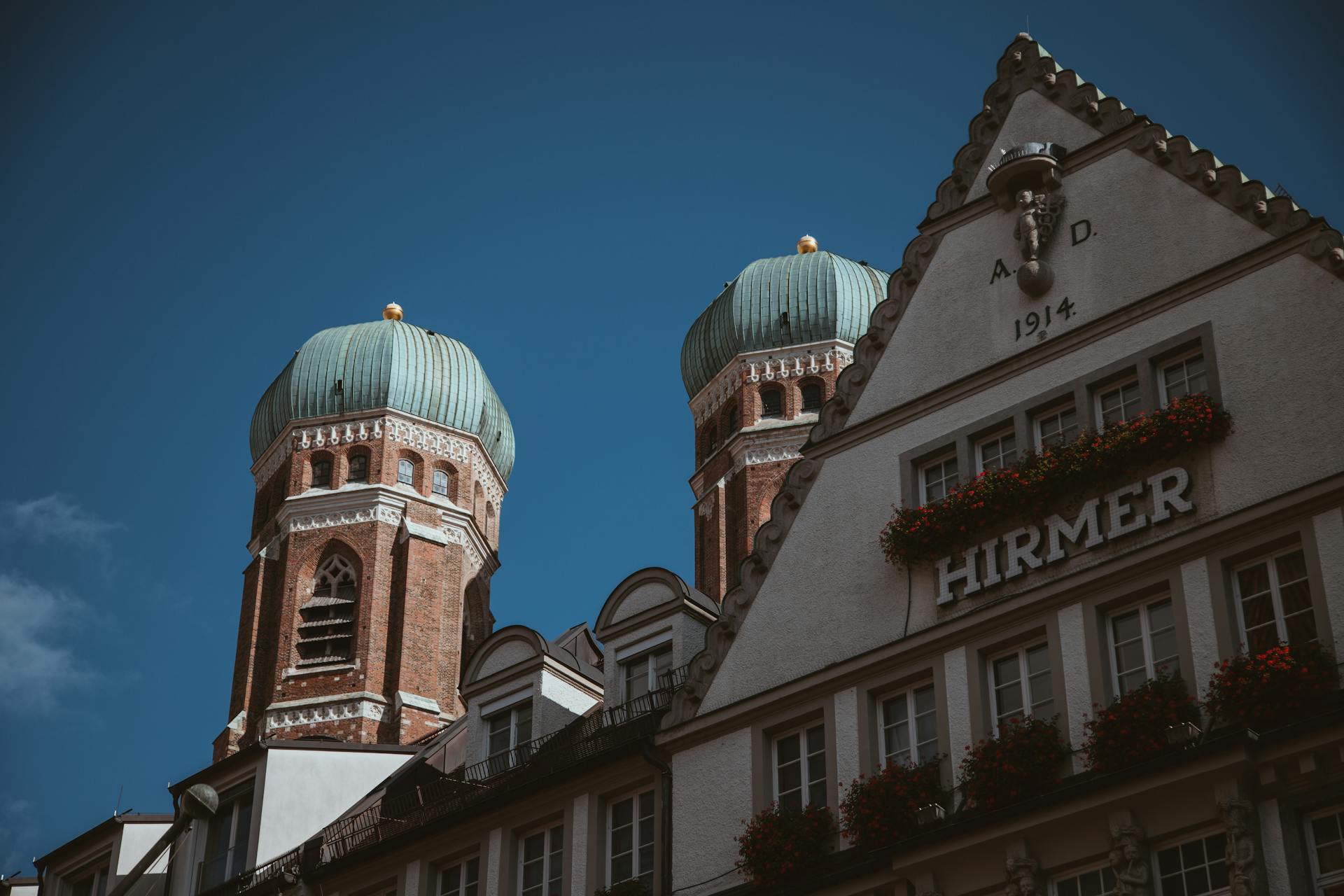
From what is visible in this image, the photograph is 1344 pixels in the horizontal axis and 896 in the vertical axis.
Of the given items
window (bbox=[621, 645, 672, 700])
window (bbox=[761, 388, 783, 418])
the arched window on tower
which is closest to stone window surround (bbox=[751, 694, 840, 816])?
window (bbox=[621, 645, 672, 700])

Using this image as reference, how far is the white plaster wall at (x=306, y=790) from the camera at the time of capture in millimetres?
33000

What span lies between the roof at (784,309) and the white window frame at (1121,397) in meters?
44.2

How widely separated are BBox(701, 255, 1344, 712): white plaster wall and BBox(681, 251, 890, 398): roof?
42234mm

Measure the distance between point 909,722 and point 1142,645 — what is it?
9.60 feet

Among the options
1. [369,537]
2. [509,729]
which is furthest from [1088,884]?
[369,537]

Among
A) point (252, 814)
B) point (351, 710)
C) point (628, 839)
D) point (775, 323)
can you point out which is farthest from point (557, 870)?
point (775, 323)

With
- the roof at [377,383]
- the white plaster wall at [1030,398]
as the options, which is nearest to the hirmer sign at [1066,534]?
the white plaster wall at [1030,398]

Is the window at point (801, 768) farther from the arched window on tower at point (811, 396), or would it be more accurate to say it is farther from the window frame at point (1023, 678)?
the arched window on tower at point (811, 396)

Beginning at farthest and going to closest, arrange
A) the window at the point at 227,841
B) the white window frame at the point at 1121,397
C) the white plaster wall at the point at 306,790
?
the window at the point at 227,841
the white plaster wall at the point at 306,790
the white window frame at the point at 1121,397

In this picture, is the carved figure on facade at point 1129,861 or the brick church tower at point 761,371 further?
the brick church tower at point 761,371

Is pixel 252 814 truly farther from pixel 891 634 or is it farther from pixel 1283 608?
pixel 1283 608

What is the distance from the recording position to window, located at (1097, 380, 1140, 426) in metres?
25.5

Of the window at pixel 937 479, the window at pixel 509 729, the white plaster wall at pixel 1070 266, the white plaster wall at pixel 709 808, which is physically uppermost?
the white plaster wall at pixel 1070 266

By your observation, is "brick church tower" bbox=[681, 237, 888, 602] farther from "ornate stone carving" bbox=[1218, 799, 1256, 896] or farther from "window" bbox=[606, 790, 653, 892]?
"ornate stone carving" bbox=[1218, 799, 1256, 896]
